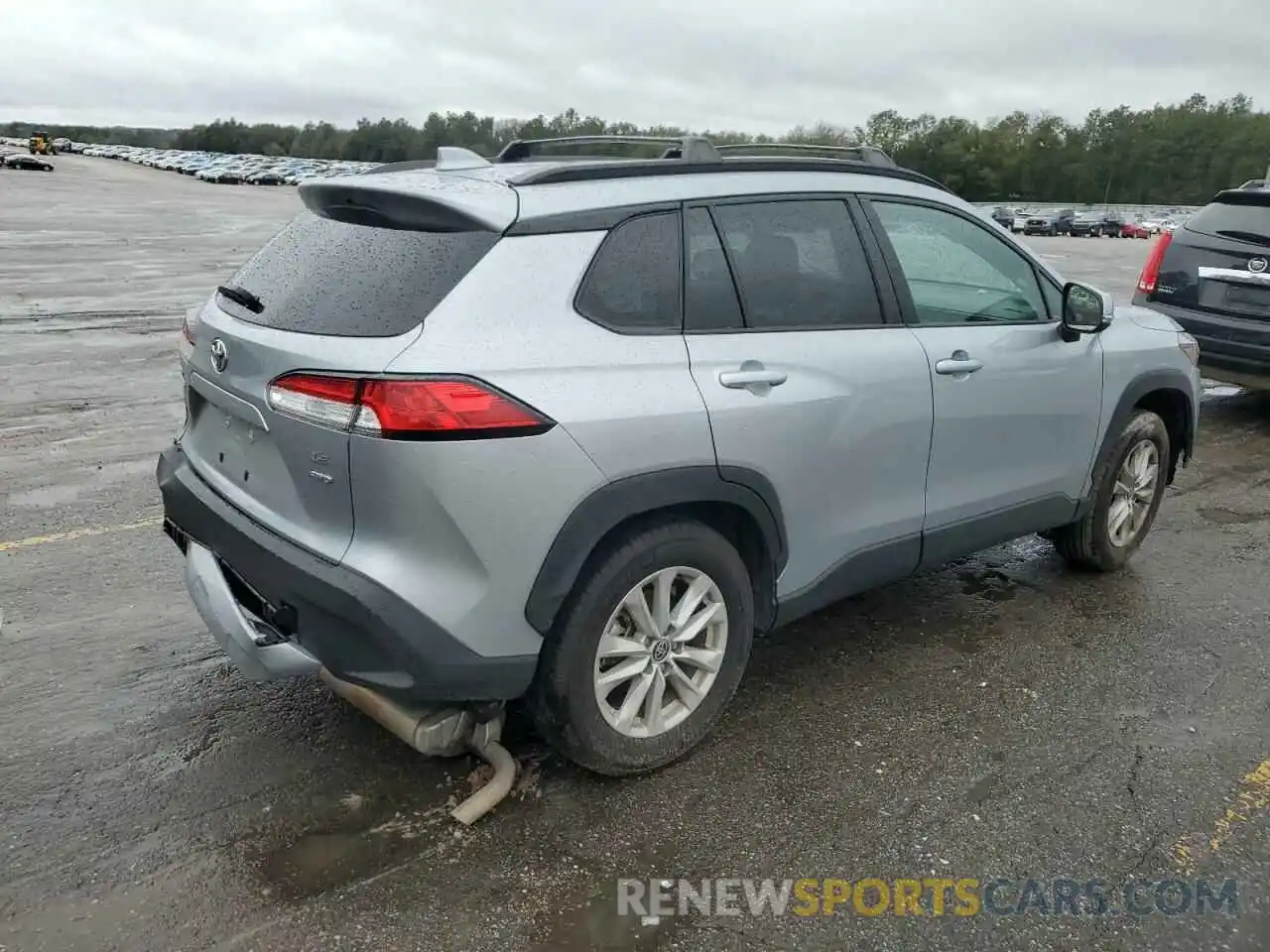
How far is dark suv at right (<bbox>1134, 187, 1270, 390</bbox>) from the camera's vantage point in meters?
7.37

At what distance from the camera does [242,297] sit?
10.7ft

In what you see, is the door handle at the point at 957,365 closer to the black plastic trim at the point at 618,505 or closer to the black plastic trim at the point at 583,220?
the black plastic trim at the point at 618,505

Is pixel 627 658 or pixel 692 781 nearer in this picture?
pixel 627 658

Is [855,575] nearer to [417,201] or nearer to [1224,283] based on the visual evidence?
[417,201]

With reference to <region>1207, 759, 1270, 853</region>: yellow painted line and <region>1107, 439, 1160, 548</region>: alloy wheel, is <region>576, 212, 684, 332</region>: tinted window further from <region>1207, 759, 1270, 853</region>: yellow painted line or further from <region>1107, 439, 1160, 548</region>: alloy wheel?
<region>1107, 439, 1160, 548</region>: alloy wheel

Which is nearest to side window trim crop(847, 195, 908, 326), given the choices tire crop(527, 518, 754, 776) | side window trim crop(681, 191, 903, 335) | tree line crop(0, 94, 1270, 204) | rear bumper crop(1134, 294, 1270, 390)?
side window trim crop(681, 191, 903, 335)

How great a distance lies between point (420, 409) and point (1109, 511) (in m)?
3.53

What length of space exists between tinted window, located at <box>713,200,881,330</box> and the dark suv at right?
16.4 ft

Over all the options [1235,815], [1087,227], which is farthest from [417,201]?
[1087,227]

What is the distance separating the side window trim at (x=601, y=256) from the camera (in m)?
2.92

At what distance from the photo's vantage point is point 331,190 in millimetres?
3264

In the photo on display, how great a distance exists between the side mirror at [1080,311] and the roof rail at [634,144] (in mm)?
1682

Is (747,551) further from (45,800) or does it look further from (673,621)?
(45,800)

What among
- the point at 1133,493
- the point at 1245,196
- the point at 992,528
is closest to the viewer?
the point at 992,528
